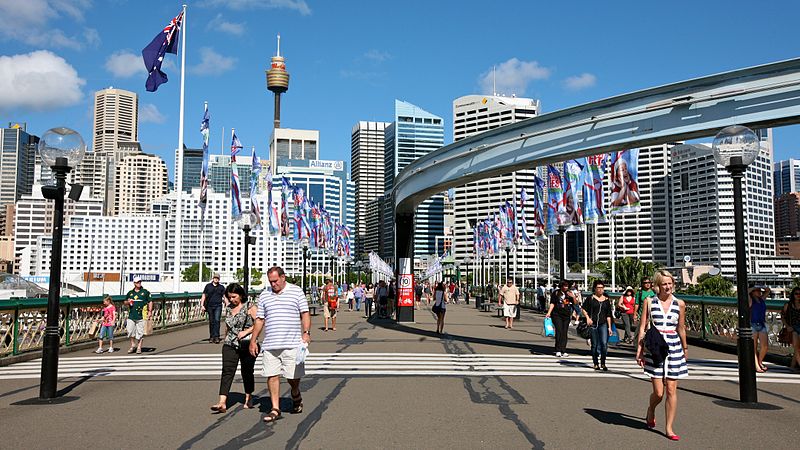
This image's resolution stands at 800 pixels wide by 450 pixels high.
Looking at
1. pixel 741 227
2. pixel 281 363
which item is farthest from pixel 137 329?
pixel 741 227

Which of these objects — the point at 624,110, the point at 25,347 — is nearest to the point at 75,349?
the point at 25,347

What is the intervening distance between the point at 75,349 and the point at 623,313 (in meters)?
14.6

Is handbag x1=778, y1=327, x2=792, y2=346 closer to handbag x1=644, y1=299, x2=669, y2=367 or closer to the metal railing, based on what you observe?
the metal railing

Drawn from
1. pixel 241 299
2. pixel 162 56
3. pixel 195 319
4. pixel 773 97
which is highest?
pixel 162 56

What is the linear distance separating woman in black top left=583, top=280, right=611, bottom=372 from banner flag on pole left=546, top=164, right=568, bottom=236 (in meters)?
16.9

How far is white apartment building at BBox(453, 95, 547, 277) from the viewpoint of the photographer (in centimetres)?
13688

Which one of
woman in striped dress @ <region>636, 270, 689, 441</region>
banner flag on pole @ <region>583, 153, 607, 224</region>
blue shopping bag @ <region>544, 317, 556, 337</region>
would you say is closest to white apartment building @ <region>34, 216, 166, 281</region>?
banner flag on pole @ <region>583, 153, 607, 224</region>

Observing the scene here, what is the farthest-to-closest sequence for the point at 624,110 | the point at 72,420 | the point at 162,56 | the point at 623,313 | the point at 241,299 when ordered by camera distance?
1. the point at 162,56
2. the point at 623,313
3. the point at 624,110
4. the point at 241,299
5. the point at 72,420

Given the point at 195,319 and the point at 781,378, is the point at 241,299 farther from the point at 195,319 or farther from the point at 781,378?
the point at 195,319

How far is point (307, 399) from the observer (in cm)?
1007

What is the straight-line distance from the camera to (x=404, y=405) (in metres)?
9.55

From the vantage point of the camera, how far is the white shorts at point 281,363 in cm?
847

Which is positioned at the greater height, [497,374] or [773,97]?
[773,97]

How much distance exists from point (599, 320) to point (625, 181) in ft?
40.7
